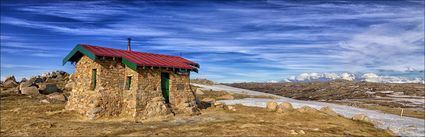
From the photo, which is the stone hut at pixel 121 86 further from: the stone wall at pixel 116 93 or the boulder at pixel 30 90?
the boulder at pixel 30 90

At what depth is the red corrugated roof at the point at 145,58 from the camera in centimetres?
2648

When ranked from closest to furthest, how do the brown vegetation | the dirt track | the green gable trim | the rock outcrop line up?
1. the dirt track
2. the green gable trim
3. the brown vegetation
4. the rock outcrop

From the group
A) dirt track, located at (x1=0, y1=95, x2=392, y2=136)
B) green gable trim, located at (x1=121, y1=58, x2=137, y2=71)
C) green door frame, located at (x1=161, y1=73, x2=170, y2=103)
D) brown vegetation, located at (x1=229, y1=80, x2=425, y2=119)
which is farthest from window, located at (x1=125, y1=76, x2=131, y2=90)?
brown vegetation, located at (x1=229, y1=80, x2=425, y2=119)

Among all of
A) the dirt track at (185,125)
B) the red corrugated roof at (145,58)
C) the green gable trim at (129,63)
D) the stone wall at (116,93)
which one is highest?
the red corrugated roof at (145,58)

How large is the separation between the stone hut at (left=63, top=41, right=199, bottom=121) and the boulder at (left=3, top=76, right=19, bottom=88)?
26.1 metres

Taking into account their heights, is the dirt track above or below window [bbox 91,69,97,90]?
below

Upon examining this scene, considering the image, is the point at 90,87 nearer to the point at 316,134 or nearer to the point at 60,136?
the point at 60,136

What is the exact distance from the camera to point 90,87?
26.5 m

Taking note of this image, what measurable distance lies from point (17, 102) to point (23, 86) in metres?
8.69

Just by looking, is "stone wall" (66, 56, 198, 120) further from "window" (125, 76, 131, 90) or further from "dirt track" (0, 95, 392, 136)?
"dirt track" (0, 95, 392, 136)

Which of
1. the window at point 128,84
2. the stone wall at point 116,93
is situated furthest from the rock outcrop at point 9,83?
the window at point 128,84

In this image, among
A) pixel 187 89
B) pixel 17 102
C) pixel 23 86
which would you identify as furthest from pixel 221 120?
pixel 23 86

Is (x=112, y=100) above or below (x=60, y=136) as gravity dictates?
above

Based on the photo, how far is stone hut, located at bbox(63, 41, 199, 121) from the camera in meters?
25.9
